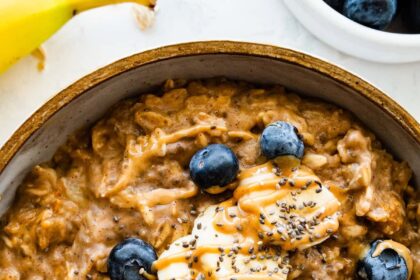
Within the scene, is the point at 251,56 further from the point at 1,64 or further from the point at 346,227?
the point at 1,64

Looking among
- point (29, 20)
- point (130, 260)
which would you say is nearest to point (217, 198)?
point (130, 260)

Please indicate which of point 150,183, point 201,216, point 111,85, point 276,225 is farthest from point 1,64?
point 276,225

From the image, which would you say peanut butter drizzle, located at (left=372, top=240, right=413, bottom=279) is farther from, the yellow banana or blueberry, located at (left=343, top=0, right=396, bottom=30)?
the yellow banana

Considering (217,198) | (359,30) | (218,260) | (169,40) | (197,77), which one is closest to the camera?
(218,260)

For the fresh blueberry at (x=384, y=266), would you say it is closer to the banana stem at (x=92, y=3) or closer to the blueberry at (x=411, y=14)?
the blueberry at (x=411, y=14)

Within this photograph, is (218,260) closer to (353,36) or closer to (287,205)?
(287,205)

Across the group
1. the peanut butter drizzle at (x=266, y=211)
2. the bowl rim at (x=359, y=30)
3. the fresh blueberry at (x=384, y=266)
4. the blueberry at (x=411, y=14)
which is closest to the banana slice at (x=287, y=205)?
the peanut butter drizzle at (x=266, y=211)

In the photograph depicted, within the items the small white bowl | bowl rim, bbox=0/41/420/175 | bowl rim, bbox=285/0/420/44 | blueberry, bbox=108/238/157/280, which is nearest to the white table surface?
the small white bowl
